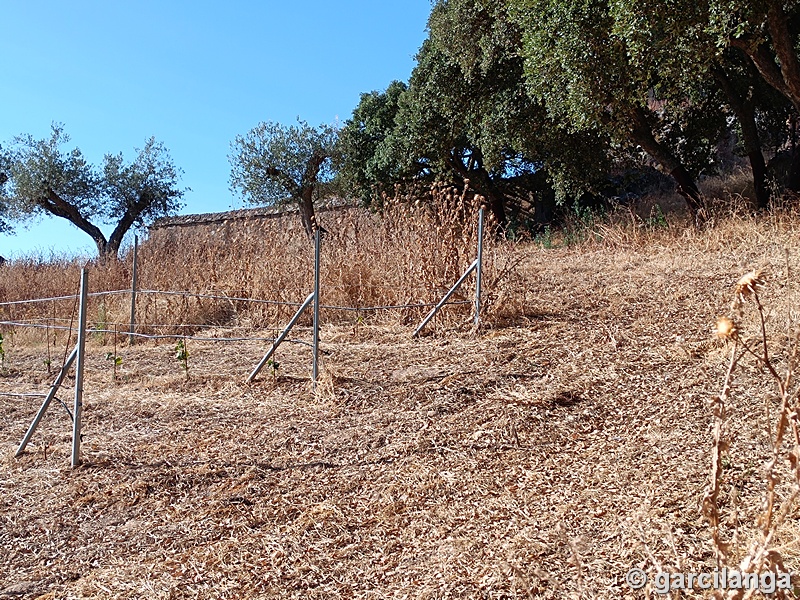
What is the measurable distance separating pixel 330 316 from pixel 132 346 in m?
2.57

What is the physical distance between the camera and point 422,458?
3.62 meters

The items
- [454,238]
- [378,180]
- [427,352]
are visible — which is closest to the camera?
[427,352]

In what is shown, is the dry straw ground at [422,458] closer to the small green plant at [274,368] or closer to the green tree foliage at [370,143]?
the small green plant at [274,368]

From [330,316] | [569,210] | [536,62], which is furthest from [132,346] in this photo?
[569,210]

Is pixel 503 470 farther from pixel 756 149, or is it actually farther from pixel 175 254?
pixel 756 149

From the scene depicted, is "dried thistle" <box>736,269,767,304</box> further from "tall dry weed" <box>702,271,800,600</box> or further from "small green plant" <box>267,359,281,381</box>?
"small green plant" <box>267,359,281,381</box>

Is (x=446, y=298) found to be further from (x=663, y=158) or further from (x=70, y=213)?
(x=70, y=213)

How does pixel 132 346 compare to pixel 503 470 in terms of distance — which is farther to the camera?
pixel 132 346

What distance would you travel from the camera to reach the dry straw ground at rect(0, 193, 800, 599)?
2637mm

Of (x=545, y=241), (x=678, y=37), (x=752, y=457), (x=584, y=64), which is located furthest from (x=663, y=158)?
(x=752, y=457)

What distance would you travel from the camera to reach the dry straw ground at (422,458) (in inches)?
104

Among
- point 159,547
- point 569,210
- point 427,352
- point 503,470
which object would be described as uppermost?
point 569,210

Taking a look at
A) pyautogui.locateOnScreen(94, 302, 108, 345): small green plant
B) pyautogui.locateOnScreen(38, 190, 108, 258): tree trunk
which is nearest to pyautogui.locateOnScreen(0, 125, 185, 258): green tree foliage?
pyautogui.locateOnScreen(38, 190, 108, 258): tree trunk

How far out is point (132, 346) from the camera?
7926 mm
